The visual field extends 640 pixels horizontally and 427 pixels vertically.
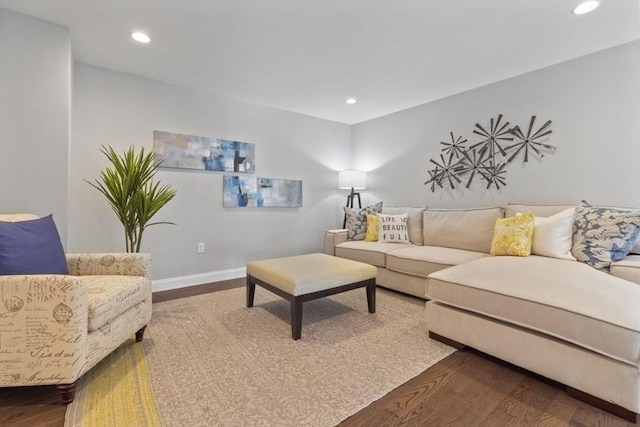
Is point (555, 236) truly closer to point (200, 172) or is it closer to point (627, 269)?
point (627, 269)

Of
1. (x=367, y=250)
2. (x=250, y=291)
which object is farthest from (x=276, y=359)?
(x=367, y=250)

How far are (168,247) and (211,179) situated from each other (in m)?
0.93

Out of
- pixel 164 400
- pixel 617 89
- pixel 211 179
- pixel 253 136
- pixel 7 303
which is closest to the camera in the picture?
pixel 7 303

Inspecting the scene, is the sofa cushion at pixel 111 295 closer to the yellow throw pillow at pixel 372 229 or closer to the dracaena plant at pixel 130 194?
the dracaena plant at pixel 130 194

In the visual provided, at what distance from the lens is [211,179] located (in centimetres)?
352

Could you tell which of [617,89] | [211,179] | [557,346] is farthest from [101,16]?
[617,89]

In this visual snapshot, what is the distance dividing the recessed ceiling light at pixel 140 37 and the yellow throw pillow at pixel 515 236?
11.4 feet

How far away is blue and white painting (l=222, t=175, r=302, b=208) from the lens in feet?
12.0

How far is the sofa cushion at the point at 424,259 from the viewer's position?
2.64 metres

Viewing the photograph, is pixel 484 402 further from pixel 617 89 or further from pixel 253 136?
pixel 253 136

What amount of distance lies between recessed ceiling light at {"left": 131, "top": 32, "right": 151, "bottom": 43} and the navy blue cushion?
1584mm

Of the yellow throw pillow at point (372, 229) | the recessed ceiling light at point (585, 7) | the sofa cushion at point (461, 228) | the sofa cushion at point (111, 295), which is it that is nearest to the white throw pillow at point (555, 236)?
the sofa cushion at point (461, 228)

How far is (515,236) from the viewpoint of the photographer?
8.13 feet

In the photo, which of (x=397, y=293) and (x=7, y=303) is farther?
(x=397, y=293)
